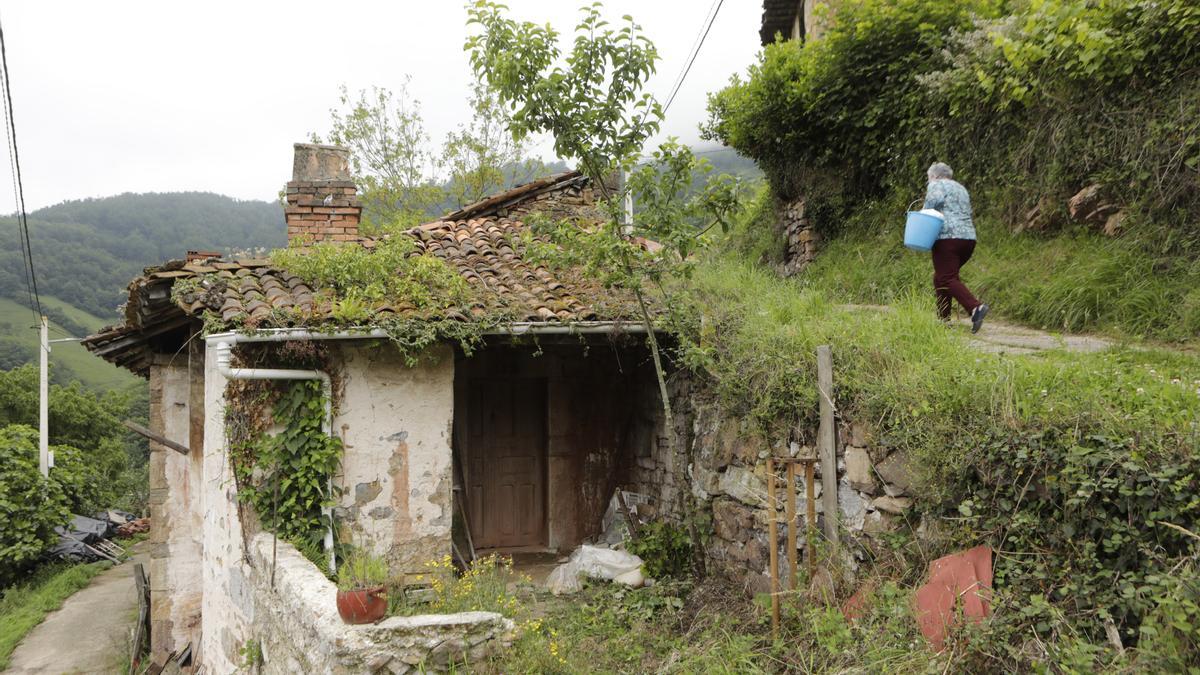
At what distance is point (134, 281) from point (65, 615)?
30.3 feet

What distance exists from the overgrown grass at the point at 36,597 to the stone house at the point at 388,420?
4.84 meters

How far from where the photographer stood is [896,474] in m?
4.30

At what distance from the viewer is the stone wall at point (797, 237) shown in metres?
10.9

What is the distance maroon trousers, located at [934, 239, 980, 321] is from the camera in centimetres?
605

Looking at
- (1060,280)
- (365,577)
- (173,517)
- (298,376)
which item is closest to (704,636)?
A: (365,577)

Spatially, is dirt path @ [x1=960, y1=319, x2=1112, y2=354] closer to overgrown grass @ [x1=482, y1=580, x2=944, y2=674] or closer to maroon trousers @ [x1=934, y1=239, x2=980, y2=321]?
maroon trousers @ [x1=934, y1=239, x2=980, y2=321]

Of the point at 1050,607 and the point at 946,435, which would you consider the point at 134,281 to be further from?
the point at 1050,607

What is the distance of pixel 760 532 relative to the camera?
5516 mm

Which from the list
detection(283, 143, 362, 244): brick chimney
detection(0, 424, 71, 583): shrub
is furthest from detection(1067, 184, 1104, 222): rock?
detection(0, 424, 71, 583): shrub

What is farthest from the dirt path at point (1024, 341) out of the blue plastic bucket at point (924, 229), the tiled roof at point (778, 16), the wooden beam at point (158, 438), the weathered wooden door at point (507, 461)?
the tiled roof at point (778, 16)

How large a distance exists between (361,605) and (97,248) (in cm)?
6470

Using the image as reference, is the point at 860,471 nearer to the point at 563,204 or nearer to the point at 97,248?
the point at 563,204

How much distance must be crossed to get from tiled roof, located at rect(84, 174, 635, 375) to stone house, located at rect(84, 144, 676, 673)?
0.02 m

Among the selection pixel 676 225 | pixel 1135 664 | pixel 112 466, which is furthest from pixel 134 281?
pixel 112 466
